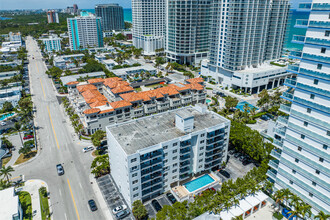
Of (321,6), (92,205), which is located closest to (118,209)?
(92,205)

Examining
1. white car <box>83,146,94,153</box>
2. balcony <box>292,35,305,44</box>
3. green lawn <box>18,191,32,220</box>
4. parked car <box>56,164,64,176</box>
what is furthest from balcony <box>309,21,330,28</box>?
green lawn <box>18,191,32,220</box>

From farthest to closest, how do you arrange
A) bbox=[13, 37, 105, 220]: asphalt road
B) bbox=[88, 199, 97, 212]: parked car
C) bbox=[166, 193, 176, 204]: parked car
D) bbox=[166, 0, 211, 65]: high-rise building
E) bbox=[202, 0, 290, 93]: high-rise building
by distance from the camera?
1. bbox=[166, 0, 211, 65]: high-rise building
2. bbox=[202, 0, 290, 93]: high-rise building
3. bbox=[166, 193, 176, 204]: parked car
4. bbox=[13, 37, 105, 220]: asphalt road
5. bbox=[88, 199, 97, 212]: parked car

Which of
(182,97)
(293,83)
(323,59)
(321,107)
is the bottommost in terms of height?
(182,97)

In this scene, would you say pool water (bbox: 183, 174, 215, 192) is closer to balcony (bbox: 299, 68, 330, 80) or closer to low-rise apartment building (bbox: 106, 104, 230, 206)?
low-rise apartment building (bbox: 106, 104, 230, 206)

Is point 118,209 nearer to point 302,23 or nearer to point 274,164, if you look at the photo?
point 274,164

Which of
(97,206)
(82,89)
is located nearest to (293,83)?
(97,206)

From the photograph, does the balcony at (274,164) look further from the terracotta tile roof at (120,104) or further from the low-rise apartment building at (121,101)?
the terracotta tile roof at (120,104)

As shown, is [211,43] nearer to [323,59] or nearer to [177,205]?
[323,59]

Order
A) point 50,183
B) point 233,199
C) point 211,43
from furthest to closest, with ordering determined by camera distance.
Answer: point 211,43
point 50,183
point 233,199
